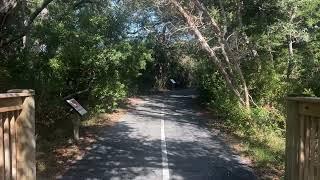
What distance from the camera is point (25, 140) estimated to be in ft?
19.0

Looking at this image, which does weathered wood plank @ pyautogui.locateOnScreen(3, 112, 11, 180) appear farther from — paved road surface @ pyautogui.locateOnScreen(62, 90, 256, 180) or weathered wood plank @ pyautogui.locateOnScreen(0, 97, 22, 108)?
paved road surface @ pyautogui.locateOnScreen(62, 90, 256, 180)

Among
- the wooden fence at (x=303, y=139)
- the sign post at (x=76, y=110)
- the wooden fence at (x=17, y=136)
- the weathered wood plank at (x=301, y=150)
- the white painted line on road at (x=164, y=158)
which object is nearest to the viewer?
the wooden fence at (x=17, y=136)

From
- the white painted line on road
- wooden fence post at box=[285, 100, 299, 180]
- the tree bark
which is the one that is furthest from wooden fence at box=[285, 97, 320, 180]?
the tree bark

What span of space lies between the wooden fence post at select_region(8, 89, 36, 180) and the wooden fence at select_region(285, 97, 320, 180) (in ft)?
11.2

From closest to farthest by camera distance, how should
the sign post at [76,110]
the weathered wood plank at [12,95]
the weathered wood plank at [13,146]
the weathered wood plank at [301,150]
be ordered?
1. the weathered wood plank at [12,95]
2. the weathered wood plank at [13,146]
3. the weathered wood plank at [301,150]
4. the sign post at [76,110]

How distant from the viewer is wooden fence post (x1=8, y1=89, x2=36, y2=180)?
571 cm

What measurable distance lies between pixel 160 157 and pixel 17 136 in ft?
18.3

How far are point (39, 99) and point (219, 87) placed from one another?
35.9 ft

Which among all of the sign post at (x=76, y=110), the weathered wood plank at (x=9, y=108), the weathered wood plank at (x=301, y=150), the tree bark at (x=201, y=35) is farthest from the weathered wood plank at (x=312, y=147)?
the tree bark at (x=201, y=35)

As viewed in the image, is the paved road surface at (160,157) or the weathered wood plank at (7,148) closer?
the weathered wood plank at (7,148)

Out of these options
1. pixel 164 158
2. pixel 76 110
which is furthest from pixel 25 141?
pixel 76 110

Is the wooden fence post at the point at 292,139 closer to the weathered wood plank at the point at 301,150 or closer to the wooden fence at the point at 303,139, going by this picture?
the wooden fence at the point at 303,139

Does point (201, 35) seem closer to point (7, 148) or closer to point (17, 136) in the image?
point (17, 136)

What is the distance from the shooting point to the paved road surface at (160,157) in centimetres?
903
